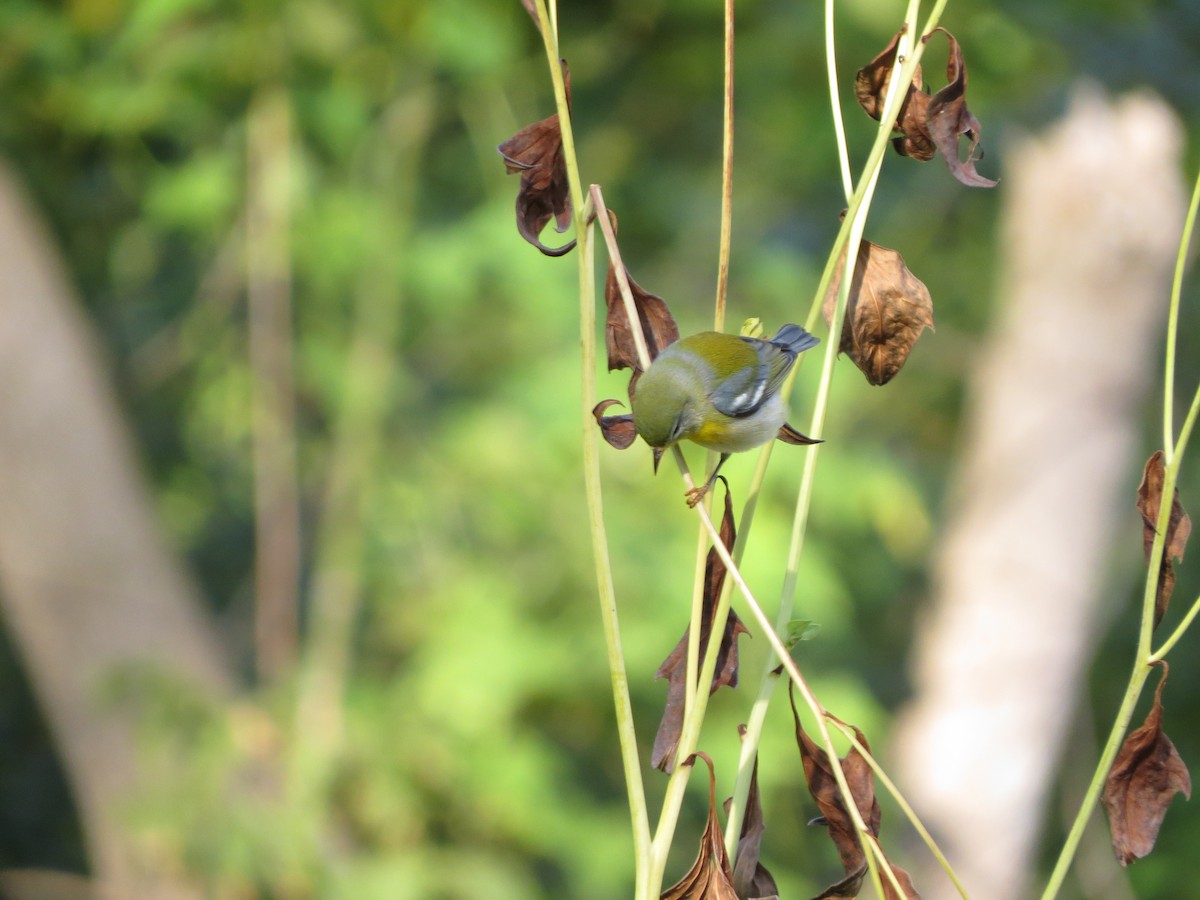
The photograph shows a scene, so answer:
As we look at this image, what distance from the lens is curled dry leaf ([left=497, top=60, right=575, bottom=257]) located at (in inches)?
32.7

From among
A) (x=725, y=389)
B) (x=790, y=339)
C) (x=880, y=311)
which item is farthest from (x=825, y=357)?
(x=725, y=389)

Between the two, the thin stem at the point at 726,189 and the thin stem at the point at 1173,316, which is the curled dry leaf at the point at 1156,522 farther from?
the thin stem at the point at 726,189

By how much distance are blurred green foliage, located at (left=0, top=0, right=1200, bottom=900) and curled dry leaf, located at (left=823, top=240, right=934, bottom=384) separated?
1.80 m

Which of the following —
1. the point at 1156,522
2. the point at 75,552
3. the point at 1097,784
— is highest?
the point at 1156,522

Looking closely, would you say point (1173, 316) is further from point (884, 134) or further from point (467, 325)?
point (467, 325)

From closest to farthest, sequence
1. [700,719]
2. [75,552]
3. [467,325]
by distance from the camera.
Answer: [700,719] → [75,552] → [467,325]

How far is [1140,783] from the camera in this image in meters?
0.76

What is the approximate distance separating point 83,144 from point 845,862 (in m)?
3.54

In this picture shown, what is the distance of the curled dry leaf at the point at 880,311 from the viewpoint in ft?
2.67

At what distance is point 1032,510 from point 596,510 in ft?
12.1

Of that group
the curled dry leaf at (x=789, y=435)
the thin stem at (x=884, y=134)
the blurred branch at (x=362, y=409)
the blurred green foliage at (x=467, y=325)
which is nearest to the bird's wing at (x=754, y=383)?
the curled dry leaf at (x=789, y=435)

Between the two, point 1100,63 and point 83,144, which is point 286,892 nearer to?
point 83,144

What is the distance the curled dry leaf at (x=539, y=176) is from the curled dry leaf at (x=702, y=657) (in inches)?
9.3

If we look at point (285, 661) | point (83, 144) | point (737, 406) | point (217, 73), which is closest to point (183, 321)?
point (83, 144)
